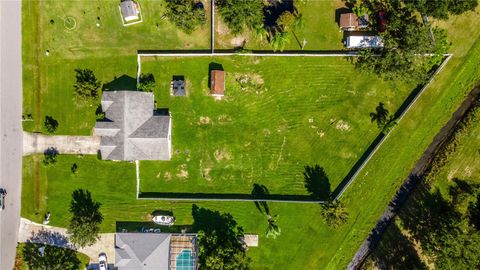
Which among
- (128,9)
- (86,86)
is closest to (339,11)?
(128,9)

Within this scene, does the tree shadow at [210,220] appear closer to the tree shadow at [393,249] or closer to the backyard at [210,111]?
the backyard at [210,111]

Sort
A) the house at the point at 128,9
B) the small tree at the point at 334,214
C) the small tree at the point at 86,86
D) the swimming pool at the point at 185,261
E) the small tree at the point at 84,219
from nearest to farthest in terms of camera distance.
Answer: the small tree at the point at 84,219 → the small tree at the point at 334,214 → the small tree at the point at 86,86 → the house at the point at 128,9 → the swimming pool at the point at 185,261

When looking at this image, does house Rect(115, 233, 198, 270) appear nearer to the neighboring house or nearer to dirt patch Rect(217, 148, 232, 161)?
dirt patch Rect(217, 148, 232, 161)

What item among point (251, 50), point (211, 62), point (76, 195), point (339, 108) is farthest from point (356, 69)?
point (76, 195)

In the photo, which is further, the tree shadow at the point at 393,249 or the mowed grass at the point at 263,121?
the tree shadow at the point at 393,249

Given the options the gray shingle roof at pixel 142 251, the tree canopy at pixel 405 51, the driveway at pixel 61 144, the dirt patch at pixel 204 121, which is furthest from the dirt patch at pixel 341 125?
the driveway at pixel 61 144

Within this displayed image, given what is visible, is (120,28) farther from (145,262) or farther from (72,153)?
(145,262)

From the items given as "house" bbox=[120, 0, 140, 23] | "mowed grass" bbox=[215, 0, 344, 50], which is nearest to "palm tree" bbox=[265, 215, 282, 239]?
"mowed grass" bbox=[215, 0, 344, 50]
